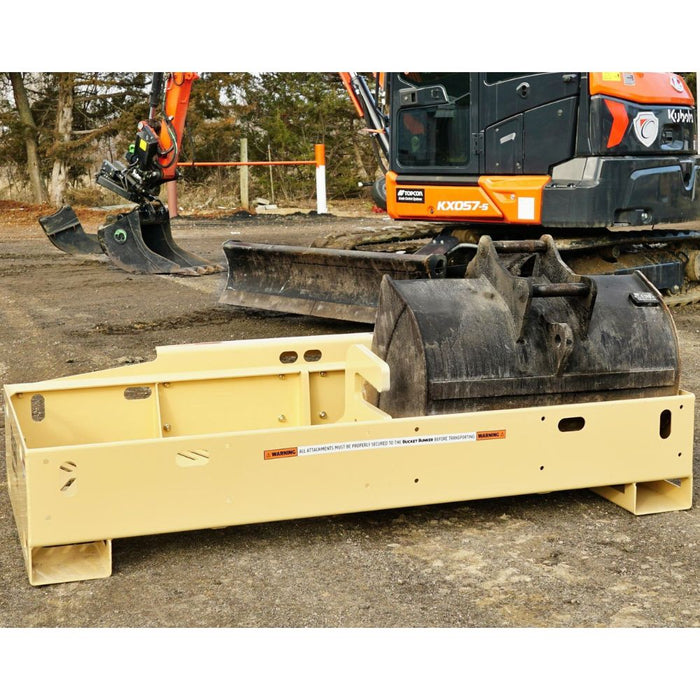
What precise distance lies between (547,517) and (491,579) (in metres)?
0.73

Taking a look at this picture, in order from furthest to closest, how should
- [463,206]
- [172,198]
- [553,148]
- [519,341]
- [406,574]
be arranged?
[172,198] → [463,206] → [553,148] → [519,341] → [406,574]

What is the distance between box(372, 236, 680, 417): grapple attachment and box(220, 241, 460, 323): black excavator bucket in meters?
3.13

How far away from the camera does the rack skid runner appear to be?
3877 mm

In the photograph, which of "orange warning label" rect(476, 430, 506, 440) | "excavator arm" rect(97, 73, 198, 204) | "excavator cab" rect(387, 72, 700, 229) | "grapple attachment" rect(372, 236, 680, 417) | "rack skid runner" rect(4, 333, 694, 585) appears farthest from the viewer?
"excavator arm" rect(97, 73, 198, 204)

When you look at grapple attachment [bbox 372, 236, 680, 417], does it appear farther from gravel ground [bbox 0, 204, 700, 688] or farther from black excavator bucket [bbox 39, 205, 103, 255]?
black excavator bucket [bbox 39, 205, 103, 255]

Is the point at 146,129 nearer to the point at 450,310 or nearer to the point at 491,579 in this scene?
the point at 450,310

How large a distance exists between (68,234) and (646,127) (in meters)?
7.74

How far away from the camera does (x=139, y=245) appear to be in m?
12.3

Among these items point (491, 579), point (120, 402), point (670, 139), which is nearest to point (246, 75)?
point (670, 139)

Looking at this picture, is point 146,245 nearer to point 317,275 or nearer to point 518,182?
point 317,275

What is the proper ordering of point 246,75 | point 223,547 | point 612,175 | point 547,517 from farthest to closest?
point 246,75
point 612,175
point 547,517
point 223,547

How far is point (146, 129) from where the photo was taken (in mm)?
12016

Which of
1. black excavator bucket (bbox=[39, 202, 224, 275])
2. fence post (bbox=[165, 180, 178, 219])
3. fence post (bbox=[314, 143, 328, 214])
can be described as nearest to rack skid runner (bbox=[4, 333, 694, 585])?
black excavator bucket (bbox=[39, 202, 224, 275])

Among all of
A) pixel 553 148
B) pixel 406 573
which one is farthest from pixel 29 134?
pixel 406 573
